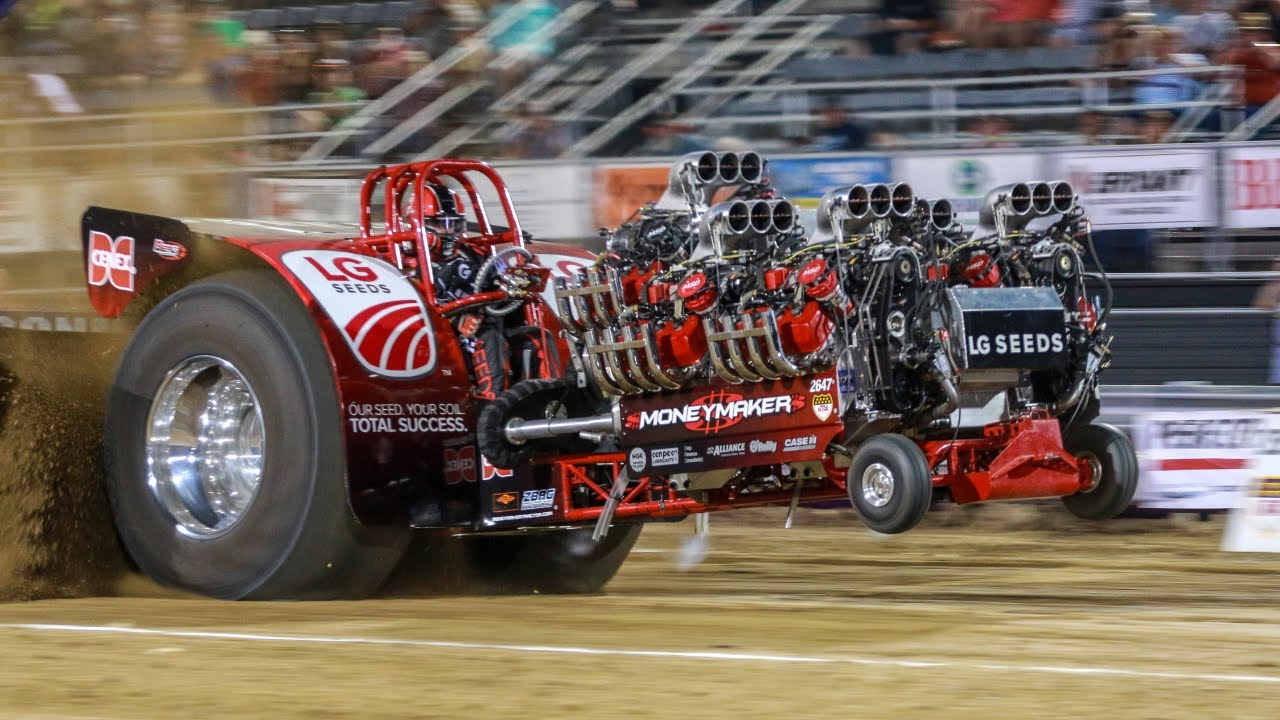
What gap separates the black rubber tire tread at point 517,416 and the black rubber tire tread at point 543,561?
98 centimetres

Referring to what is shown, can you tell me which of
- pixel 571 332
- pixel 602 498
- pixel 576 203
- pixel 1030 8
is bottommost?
pixel 602 498

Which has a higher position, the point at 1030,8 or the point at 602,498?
the point at 1030,8

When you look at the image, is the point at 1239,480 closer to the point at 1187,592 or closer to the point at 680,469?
the point at 1187,592

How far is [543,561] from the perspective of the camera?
811 cm

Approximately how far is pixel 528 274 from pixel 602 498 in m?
0.92

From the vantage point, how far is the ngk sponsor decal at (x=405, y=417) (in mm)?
6914

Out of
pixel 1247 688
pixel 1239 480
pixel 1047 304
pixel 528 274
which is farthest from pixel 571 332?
pixel 1239 480

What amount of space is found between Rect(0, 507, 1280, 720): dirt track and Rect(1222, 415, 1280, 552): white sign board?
1366 mm

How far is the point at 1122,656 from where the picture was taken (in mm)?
5402

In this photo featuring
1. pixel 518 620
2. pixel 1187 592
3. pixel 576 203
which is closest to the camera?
pixel 518 620

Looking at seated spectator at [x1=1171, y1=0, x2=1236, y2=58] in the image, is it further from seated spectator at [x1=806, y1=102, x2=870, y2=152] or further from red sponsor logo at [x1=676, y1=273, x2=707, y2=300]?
red sponsor logo at [x1=676, y1=273, x2=707, y2=300]

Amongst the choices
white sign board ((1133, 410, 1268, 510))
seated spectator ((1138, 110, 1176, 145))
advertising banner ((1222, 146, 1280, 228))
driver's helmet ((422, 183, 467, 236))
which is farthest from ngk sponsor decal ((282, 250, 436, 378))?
seated spectator ((1138, 110, 1176, 145))

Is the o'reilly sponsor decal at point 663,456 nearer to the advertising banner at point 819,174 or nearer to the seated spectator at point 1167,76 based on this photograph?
the advertising banner at point 819,174

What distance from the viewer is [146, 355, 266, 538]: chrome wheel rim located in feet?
24.3
